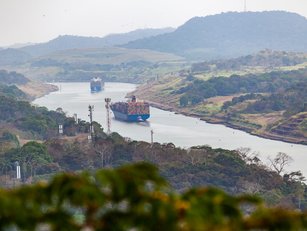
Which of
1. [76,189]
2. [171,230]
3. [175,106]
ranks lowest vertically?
[175,106]

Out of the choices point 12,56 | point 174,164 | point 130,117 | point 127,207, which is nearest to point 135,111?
point 130,117

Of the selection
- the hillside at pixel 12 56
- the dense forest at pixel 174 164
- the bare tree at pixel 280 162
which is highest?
the dense forest at pixel 174 164

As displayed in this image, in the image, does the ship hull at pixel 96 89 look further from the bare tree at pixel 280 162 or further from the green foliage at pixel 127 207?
A: the green foliage at pixel 127 207

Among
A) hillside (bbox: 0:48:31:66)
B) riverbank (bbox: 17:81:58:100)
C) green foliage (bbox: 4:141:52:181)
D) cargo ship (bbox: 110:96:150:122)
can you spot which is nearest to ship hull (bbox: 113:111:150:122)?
cargo ship (bbox: 110:96:150:122)

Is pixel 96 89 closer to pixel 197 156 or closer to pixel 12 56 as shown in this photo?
pixel 197 156

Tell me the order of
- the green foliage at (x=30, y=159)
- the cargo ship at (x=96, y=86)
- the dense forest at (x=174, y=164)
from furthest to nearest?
the cargo ship at (x=96, y=86), the green foliage at (x=30, y=159), the dense forest at (x=174, y=164)

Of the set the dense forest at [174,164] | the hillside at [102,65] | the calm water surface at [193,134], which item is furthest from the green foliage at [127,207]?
the hillside at [102,65]

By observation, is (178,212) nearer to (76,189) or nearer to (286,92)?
(76,189)

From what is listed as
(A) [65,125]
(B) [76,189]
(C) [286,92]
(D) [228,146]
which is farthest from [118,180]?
(C) [286,92]
